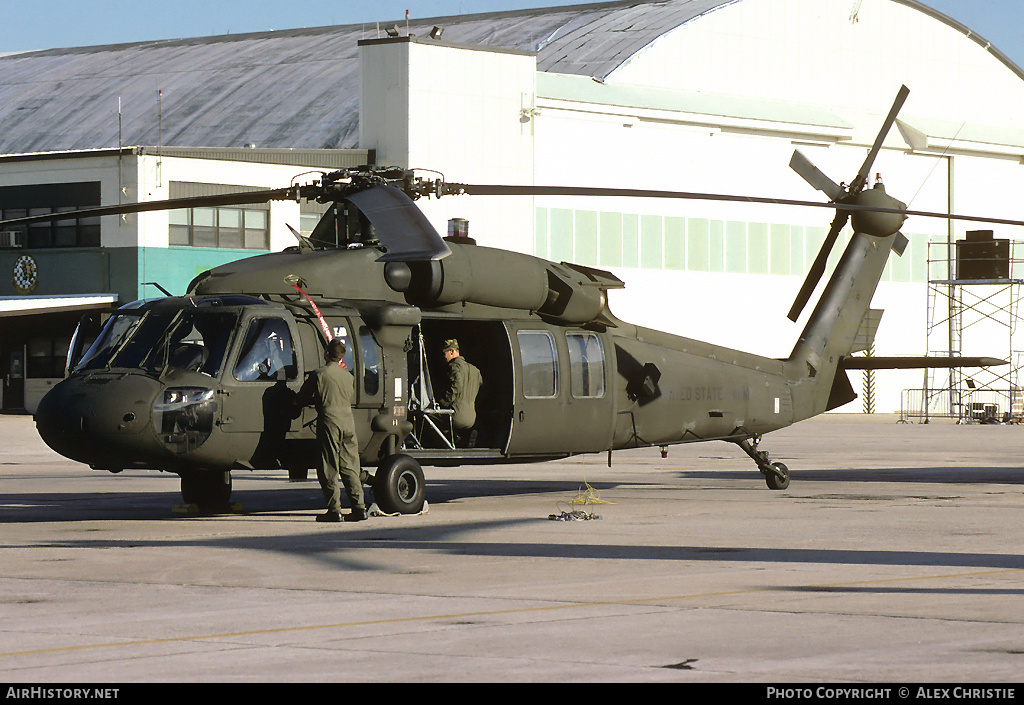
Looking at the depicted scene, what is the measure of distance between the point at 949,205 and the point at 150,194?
34.5 m

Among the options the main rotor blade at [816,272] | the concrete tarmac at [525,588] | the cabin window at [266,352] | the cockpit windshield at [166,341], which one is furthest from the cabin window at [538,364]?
the main rotor blade at [816,272]

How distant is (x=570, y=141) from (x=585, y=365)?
111ft

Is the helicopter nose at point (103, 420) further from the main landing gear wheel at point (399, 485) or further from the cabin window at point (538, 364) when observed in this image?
the cabin window at point (538, 364)

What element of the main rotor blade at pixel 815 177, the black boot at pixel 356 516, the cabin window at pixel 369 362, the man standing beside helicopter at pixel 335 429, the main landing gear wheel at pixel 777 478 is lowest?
the main landing gear wheel at pixel 777 478

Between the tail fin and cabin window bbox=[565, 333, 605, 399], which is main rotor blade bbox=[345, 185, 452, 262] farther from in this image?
the tail fin

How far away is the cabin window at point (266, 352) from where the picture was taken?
1605 centimetres

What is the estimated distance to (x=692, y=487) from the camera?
2239 centimetres

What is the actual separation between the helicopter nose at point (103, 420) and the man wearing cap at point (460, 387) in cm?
385

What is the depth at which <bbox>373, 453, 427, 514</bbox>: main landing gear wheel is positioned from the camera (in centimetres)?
1666

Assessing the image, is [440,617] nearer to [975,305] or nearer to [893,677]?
[893,677]

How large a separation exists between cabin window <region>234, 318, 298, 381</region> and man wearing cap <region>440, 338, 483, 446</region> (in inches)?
87.7

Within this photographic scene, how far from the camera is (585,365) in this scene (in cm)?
1909

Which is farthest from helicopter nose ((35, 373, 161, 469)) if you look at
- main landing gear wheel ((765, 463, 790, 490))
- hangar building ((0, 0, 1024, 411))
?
hangar building ((0, 0, 1024, 411))

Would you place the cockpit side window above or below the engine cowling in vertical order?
below
